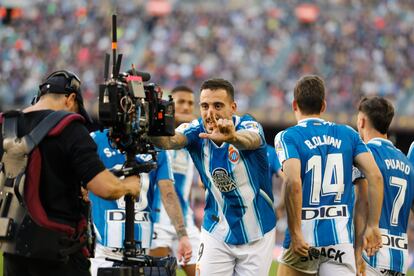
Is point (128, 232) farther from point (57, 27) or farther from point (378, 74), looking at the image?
point (57, 27)

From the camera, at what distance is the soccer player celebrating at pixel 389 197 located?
25.6 ft

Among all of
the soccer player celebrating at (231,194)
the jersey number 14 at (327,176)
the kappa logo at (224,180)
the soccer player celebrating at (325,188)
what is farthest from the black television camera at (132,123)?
the jersey number 14 at (327,176)

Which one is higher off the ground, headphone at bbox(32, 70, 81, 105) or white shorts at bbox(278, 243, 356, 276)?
headphone at bbox(32, 70, 81, 105)

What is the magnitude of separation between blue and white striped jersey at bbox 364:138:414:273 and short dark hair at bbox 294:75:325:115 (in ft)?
2.36

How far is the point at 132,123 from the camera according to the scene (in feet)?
20.6

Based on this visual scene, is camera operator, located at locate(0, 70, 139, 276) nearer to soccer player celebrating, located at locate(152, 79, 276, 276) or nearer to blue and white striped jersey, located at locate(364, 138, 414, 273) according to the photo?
soccer player celebrating, located at locate(152, 79, 276, 276)

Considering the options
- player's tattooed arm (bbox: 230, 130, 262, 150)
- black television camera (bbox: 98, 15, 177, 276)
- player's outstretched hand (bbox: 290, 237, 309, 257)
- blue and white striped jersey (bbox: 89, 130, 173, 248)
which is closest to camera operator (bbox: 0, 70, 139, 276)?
black television camera (bbox: 98, 15, 177, 276)

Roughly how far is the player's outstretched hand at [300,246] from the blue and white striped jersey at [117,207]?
6.27ft

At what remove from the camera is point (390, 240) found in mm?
7828

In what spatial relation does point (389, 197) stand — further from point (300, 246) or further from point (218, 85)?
point (218, 85)

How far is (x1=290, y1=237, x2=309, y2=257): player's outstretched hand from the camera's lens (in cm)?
720

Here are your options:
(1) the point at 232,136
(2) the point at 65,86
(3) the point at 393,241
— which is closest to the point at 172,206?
(3) the point at 393,241

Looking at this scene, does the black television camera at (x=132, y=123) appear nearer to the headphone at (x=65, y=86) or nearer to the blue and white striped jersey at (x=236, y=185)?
the headphone at (x=65, y=86)

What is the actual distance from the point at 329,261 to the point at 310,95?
128cm
